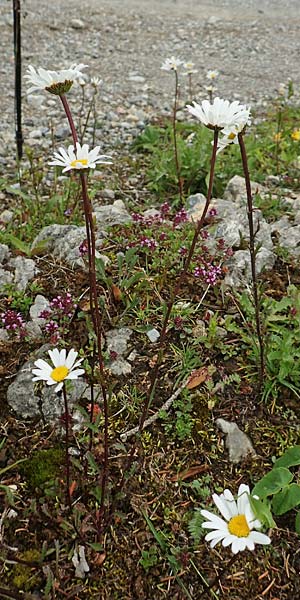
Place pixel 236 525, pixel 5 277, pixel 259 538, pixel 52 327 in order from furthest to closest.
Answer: pixel 5 277 < pixel 52 327 < pixel 236 525 < pixel 259 538

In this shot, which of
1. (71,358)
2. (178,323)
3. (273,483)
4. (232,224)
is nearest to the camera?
(71,358)

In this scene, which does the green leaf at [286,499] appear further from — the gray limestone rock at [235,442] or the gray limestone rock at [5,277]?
the gray limestone rock at [5,277]

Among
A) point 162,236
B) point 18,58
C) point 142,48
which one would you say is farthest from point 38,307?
point 142,48

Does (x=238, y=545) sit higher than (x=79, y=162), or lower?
lower

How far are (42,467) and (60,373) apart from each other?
0.50 meters

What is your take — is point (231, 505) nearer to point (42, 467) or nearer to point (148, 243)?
point (42, 467)

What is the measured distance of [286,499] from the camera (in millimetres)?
2002

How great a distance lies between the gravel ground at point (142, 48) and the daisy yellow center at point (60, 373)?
2956 millimetres

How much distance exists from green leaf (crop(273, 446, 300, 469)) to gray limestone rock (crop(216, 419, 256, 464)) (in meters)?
0.18

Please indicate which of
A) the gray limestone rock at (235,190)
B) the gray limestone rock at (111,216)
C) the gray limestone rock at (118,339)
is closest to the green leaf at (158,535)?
the gray limestone rock at (118,339)

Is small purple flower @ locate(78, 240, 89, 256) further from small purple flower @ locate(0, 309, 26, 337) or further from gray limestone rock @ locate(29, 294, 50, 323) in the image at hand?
small purple flower @ locate(0, 309, 26, 337)

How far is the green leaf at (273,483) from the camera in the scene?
1.96 m

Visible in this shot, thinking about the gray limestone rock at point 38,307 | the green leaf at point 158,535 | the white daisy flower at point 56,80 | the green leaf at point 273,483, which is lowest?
the green leaf at point 158,535

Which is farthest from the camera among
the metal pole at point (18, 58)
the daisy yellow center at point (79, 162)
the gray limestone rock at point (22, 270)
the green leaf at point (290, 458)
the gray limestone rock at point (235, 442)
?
the metal pole at point (18, 58)
